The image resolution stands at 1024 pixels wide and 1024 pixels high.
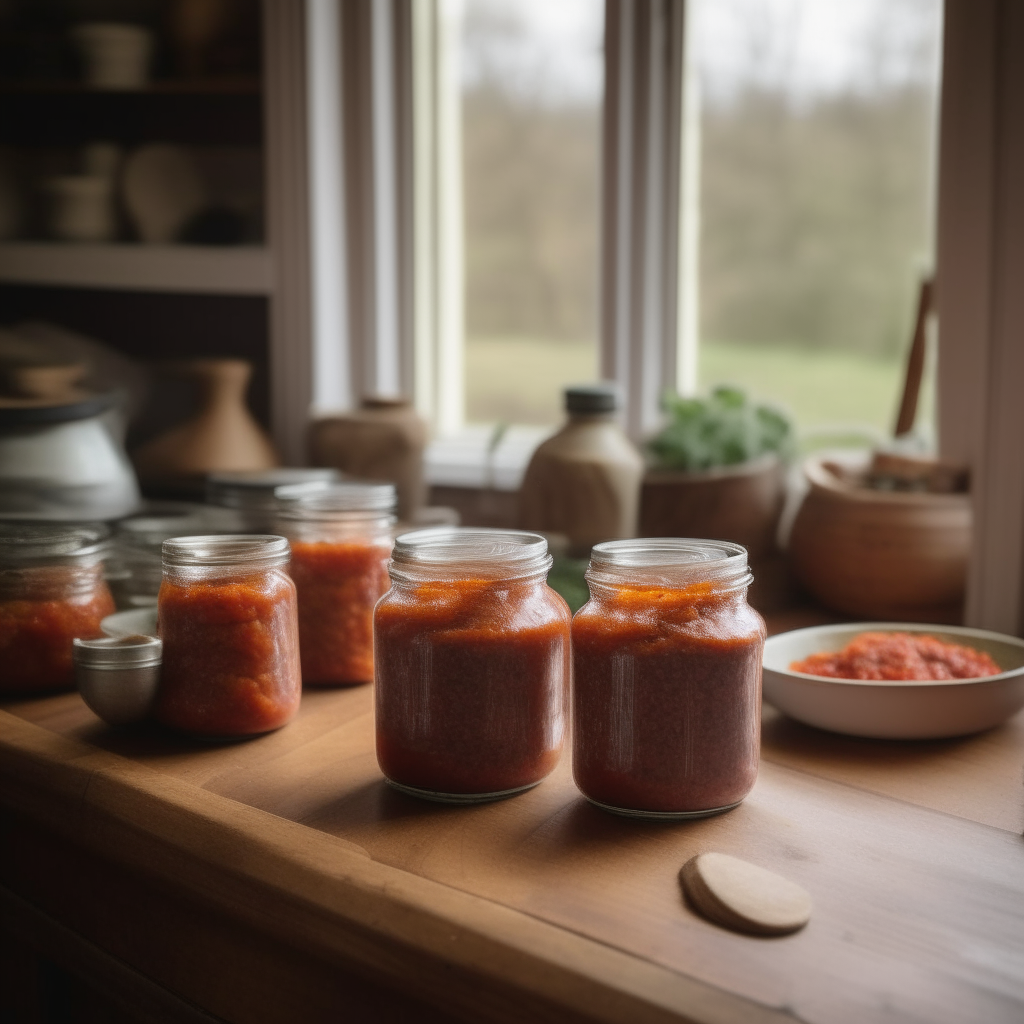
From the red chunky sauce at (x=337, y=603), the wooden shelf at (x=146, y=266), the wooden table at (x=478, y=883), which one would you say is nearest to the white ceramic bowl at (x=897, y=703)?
the wooden table at (x=478, y=883)

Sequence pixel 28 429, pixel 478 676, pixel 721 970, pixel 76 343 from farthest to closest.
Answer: pixel 76 343, pixel 28 429, pixel 478 676, pixel 721 970

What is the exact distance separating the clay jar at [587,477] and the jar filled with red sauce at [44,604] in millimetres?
578

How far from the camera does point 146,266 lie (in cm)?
194

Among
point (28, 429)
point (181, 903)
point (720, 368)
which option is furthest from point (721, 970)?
point (720, 368)

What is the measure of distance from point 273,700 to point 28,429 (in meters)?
0.62

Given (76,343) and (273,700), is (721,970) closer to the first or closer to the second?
(273,700)

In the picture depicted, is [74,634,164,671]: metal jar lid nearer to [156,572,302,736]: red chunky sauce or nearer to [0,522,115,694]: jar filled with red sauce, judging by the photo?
[156,572,302,736]: red chunky sauce

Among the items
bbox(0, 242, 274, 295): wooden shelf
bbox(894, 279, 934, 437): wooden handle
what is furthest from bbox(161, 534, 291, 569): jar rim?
bbox(0, 242, 274, 295): wooden shelf

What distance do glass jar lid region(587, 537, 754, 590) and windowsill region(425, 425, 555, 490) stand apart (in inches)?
39.2

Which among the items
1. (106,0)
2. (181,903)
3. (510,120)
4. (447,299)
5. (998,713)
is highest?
(106,0)

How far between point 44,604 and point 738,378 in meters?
1.13

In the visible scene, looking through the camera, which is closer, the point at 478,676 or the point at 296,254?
the point at 478,676

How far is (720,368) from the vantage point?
1819mm

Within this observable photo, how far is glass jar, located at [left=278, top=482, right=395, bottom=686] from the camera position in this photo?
3.53ft
